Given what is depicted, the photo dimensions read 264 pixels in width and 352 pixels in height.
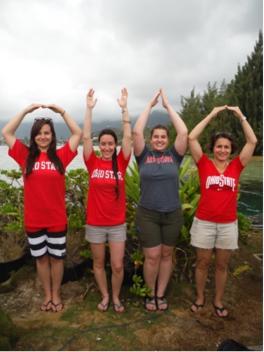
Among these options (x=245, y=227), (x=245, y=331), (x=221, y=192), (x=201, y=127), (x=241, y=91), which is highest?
(x=241, y=91)

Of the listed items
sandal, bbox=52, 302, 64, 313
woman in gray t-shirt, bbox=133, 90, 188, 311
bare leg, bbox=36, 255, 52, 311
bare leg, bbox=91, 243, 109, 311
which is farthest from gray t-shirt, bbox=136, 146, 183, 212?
sandal, bbox=52, 302, 64, 313

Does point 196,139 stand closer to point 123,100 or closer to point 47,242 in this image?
point 123,100

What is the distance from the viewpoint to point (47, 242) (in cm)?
346

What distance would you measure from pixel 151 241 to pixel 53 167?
116 cm

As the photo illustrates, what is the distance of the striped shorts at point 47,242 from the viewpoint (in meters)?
3.39

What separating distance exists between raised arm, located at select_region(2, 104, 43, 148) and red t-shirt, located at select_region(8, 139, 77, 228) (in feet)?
0.77

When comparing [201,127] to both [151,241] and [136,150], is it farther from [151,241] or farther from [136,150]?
[151,241]

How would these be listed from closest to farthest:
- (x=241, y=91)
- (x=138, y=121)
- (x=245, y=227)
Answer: (x=138, y=121) < (x=245, y=227) < (x=241, y=91)

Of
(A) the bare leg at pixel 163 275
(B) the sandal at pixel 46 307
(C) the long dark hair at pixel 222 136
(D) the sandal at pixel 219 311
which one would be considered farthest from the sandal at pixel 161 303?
(C) the long dark hair at pixel 222 136

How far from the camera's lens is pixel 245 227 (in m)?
4.62

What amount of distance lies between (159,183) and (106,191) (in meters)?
0.50

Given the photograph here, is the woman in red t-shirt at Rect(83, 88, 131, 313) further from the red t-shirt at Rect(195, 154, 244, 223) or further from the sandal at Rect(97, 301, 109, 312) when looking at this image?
the red t-shirt at Rect(195, 154, 244, 223)

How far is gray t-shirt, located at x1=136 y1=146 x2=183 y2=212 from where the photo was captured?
338 centimetres

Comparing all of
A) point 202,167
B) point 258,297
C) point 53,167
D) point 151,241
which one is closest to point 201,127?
point 202,167
